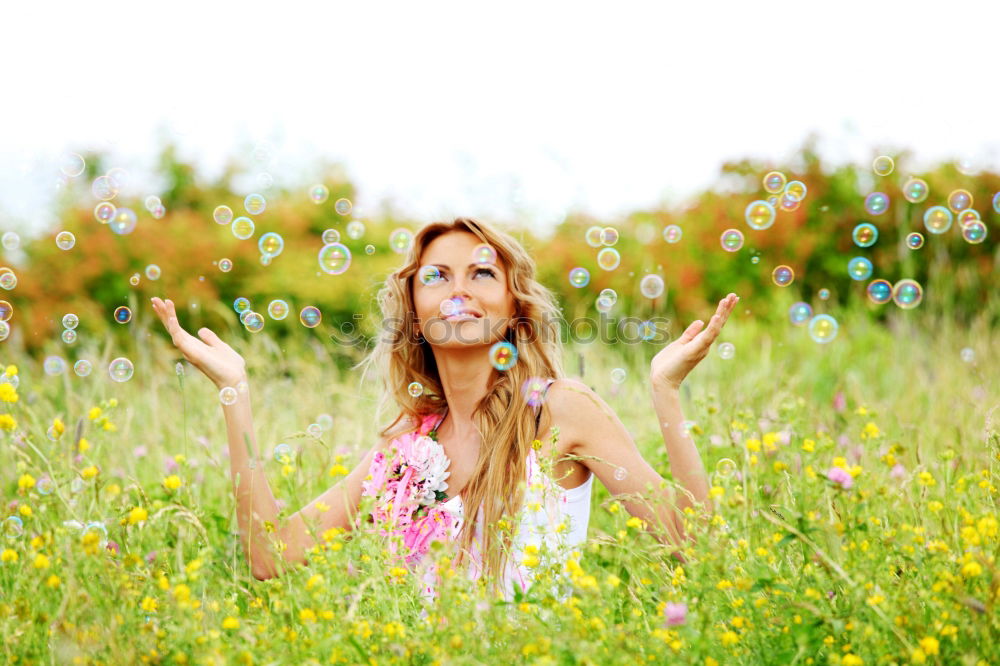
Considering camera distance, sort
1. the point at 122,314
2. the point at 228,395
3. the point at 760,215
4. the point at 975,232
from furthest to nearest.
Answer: the point at 760,215 → the point at 975,232 → the point at 122,314 → the point at 228,395

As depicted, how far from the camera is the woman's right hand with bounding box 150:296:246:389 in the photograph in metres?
2.85

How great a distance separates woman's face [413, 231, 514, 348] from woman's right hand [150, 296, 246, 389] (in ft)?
2.13

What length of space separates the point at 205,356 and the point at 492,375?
99 cm

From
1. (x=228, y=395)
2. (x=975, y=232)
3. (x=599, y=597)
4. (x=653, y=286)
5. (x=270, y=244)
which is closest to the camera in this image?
(x=599, y=597)

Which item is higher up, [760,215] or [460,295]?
[760,215]

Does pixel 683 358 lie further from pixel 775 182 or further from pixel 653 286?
pixel 775 182

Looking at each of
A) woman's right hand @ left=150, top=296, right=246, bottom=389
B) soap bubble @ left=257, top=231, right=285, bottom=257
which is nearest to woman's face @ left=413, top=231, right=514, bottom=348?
woman's right hand @ left=150, top=296, right=246, bottom=389

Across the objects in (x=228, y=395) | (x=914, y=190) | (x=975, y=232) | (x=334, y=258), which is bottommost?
(x=228, y=395)

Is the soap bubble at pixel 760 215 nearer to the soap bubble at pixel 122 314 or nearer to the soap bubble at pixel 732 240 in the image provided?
the soap bubble at pixel 732 240

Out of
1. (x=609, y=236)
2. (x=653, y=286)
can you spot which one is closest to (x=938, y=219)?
(x=653, y=286)

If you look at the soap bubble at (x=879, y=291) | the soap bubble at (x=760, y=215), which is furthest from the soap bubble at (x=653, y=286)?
the soap bubble at (x=879, y=291)

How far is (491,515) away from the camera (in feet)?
9.75

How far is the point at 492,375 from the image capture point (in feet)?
10.9

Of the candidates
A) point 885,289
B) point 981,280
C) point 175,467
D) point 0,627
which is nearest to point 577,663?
point 0,627
